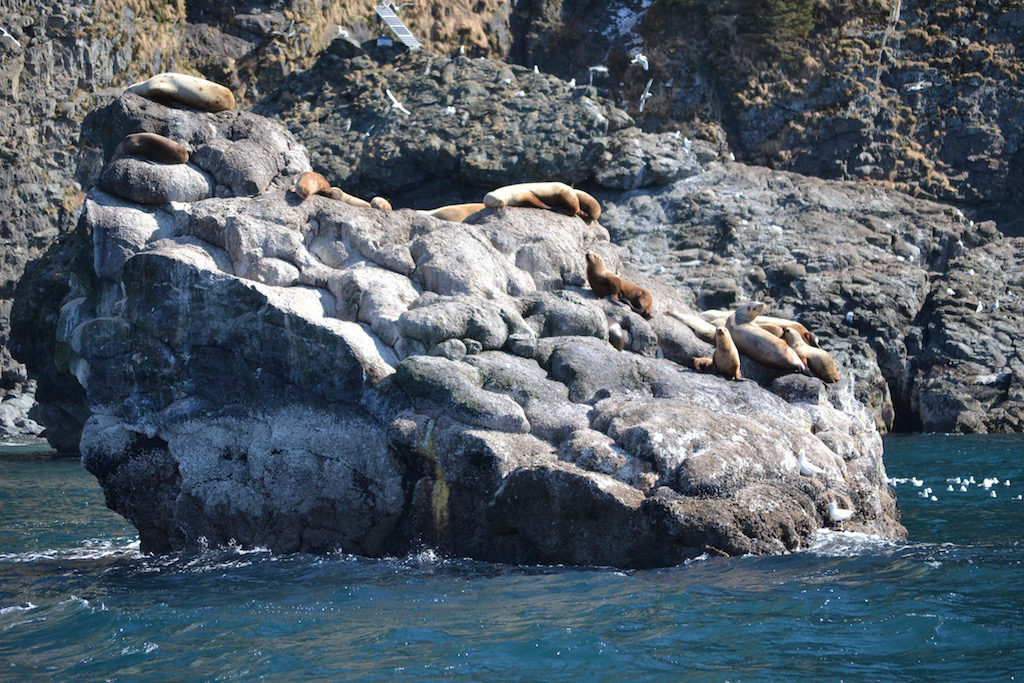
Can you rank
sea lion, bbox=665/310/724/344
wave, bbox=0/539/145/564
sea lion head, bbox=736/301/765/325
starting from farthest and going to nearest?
sea lion, bbox=665/310/724/344
sea lion head, bbox=736/301/765/325
wave, bbox=0/539/145/564

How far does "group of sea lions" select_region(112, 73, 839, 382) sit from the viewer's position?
10.2m

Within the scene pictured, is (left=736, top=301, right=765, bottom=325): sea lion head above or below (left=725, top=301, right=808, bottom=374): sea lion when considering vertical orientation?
above

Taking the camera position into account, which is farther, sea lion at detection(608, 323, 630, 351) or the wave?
sea lion at detection(608, 323, 630, 351)

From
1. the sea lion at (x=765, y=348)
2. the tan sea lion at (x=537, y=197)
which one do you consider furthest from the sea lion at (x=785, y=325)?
the tan sea lion at (x=537, y=197)

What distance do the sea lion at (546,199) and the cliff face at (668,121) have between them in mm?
13626

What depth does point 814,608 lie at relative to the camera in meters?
6.39

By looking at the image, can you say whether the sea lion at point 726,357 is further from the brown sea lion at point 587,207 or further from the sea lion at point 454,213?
the sea lion at point 454,213

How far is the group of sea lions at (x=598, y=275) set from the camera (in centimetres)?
1017

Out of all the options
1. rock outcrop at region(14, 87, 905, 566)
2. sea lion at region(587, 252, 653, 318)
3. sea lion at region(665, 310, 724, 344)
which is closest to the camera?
rock outcrop at region(14, 87, 905, 566)

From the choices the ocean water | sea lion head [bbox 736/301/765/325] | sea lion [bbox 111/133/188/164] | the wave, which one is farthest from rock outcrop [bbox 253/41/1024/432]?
the ocean water

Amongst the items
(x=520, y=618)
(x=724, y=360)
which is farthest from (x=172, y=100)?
(x=520, y=618)

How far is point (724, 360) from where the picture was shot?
9.91m

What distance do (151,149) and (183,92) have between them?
4.22ft

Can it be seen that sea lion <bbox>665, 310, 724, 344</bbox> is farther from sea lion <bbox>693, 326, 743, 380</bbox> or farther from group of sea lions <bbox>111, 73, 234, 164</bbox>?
group of sea lions <bbox>111, 73, 234, 164</bbox>
